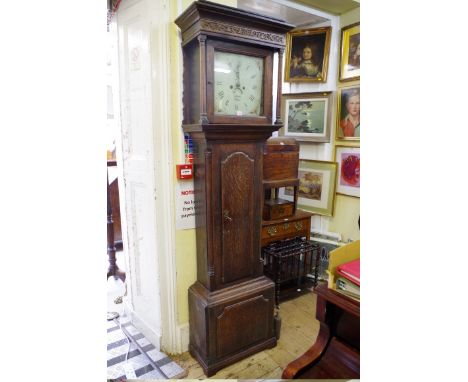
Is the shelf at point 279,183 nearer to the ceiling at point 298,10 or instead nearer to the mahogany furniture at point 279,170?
the mahogany furniture at point 279,170

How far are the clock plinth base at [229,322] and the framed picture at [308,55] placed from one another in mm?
1727

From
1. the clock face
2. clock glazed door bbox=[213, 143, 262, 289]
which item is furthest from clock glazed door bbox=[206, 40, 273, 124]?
clock glazed door bbox=[213, 143, 262, 289]

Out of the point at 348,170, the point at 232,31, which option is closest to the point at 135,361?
the point at 232,31

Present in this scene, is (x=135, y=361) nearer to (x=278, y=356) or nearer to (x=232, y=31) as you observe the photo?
(x=278, y=356)

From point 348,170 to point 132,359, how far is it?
2.03 metres

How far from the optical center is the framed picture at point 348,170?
2424 millimetres

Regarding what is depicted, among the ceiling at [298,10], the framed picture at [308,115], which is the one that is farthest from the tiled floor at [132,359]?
the ceiling at [298,10]

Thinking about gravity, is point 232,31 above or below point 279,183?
above

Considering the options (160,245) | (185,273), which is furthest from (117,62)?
(185,273)

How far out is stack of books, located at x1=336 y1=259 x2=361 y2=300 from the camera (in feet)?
2.57

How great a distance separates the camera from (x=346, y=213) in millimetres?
2549

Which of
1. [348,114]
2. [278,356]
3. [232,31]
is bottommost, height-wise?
[278,356]
